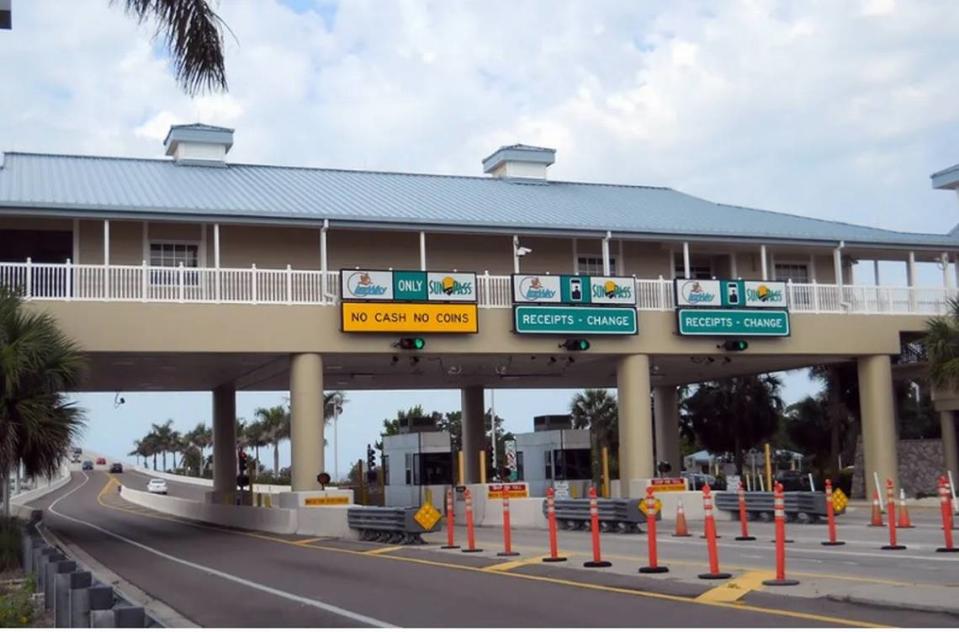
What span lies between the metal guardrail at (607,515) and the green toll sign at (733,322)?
291 inches

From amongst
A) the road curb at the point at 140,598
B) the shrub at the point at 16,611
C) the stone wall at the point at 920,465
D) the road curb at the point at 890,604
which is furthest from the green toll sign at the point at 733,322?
the shrub at the point at 16,611

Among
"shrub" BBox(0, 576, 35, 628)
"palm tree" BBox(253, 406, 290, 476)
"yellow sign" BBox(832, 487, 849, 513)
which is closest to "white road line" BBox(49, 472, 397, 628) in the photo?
"shrub" BBox(0, 576, 35, 628)

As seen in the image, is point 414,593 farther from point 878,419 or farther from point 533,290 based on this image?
point 878,419

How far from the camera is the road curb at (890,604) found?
39.0ft

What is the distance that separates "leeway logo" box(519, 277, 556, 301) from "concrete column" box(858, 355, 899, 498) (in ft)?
35.6

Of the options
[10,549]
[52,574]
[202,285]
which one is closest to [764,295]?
[202,285]

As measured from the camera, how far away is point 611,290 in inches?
1298

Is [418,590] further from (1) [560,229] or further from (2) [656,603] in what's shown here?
(1) [560,229]

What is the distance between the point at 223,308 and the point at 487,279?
7.25 m

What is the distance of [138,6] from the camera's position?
16.8 m

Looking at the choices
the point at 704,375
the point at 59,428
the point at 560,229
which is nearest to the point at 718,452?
the point at 704,375

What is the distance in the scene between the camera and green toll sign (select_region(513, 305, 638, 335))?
105 ft

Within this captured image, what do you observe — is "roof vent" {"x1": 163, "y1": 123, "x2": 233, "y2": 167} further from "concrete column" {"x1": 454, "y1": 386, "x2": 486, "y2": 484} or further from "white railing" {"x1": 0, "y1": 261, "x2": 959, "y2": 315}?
"concrete column" {"x1": 454, "y1": 386, "x2": 486, "y2": 484}

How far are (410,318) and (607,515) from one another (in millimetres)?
7634
